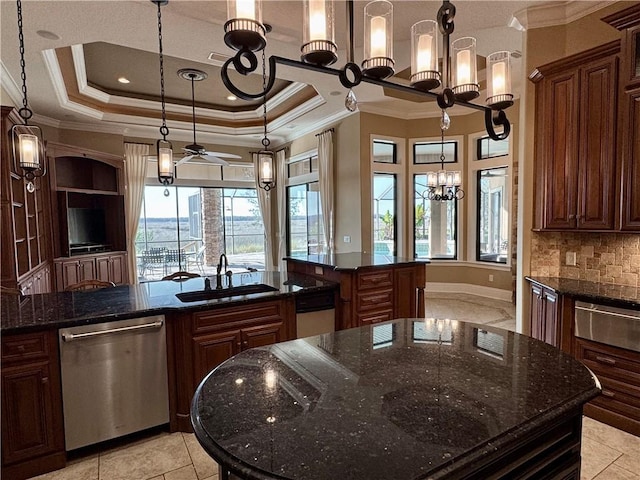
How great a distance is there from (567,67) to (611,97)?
0.45m

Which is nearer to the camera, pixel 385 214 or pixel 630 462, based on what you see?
pixel 630 462

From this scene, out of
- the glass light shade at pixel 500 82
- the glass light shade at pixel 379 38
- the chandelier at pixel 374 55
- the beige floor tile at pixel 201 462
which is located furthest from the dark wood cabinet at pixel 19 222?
the glass light shade at pixel 500 82

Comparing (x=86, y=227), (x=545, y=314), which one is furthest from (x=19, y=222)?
(x=545, y=314)

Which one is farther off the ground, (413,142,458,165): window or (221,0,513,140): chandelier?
(413,142,458,165): window

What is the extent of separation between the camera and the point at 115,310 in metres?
2.38

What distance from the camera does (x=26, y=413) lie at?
7.06ft

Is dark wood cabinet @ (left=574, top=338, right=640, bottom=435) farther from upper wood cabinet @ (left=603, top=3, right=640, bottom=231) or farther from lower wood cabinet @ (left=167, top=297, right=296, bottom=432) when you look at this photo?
lower wood cabinet @ (left=167, top=297, right=296, bottom=432)

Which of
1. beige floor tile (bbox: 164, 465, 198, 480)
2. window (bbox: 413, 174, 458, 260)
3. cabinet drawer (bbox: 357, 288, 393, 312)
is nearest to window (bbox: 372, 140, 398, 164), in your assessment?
window (bbox: 413, 174, 458, 260)

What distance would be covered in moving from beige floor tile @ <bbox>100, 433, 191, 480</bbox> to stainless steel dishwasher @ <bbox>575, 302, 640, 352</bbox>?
9.55 feet

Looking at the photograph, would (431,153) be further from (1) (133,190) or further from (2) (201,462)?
(2) (201,462)

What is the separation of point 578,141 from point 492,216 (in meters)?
3.78

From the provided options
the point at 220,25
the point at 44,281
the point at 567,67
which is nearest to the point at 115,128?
the point at 44,281

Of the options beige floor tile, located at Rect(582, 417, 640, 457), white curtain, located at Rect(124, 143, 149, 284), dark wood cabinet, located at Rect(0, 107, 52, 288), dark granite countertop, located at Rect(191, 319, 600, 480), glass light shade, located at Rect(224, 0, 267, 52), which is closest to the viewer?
dark granite countertop, located at Rect(191, 319, 600, 480)

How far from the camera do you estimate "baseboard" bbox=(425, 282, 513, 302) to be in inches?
247
